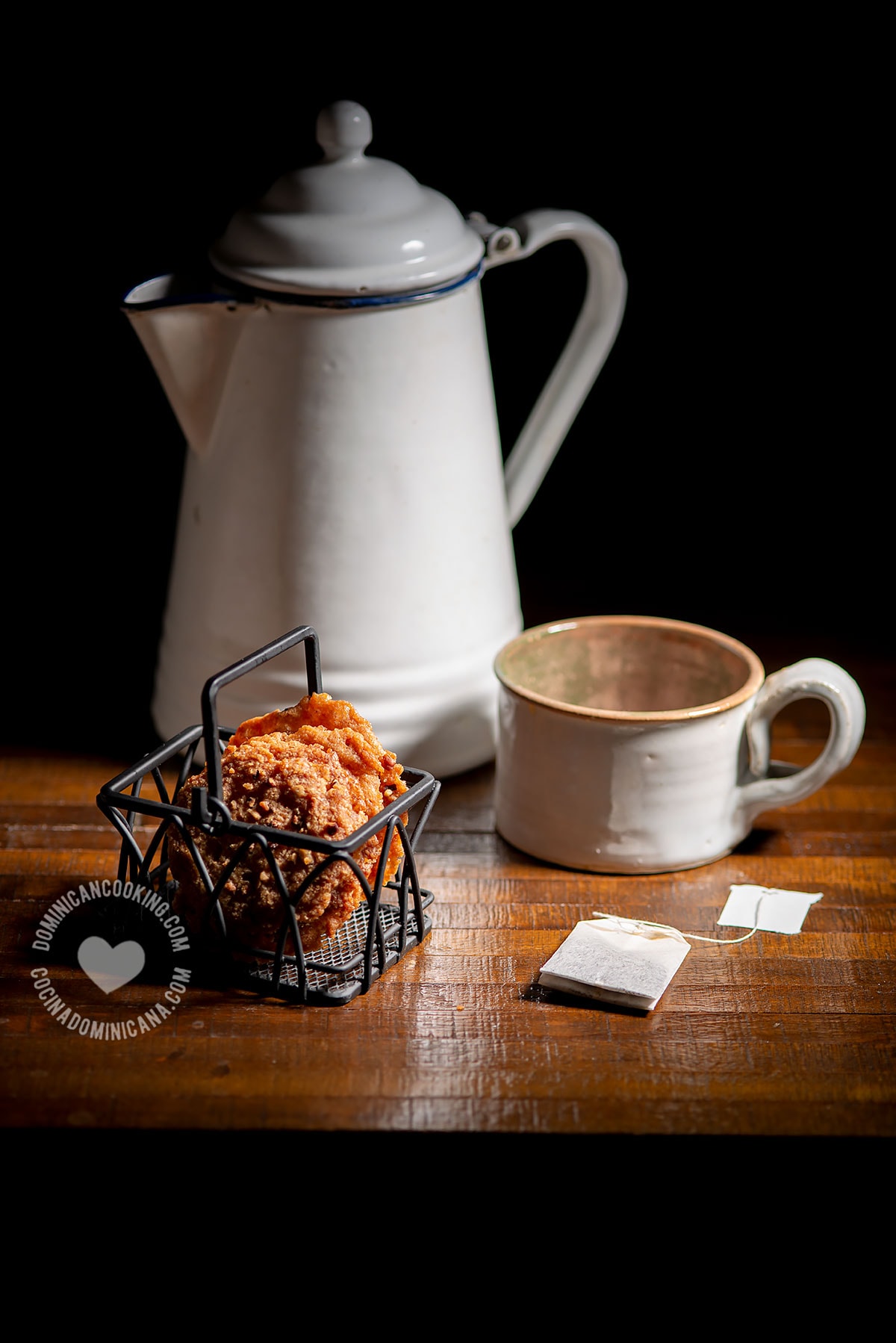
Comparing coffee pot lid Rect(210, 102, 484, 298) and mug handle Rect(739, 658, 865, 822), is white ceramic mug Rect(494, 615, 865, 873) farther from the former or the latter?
coffee pot lid Rect(210, 102, 484, 298)

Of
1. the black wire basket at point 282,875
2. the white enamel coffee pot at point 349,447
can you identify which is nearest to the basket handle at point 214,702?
the black wire basket at point 282,875

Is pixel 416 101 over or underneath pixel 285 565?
over

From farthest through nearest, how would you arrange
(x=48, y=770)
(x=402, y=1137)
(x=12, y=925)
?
(x=48, y=770) → (x=12, y=925) → (x=402, y=1137)

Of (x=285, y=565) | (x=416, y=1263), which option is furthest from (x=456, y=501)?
(x=416, y=1263)

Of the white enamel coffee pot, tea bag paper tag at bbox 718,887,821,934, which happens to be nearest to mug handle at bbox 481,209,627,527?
the white enamel coffee pot

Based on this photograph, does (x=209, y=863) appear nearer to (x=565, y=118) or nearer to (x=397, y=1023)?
(x=397, y=1023)

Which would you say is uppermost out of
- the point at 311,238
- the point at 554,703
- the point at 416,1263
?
the point at 311,238

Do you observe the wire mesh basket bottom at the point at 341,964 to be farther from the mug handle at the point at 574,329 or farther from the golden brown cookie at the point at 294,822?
the mug handle at the point at 574,329

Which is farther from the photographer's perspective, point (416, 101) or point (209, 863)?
point (416, 101)
